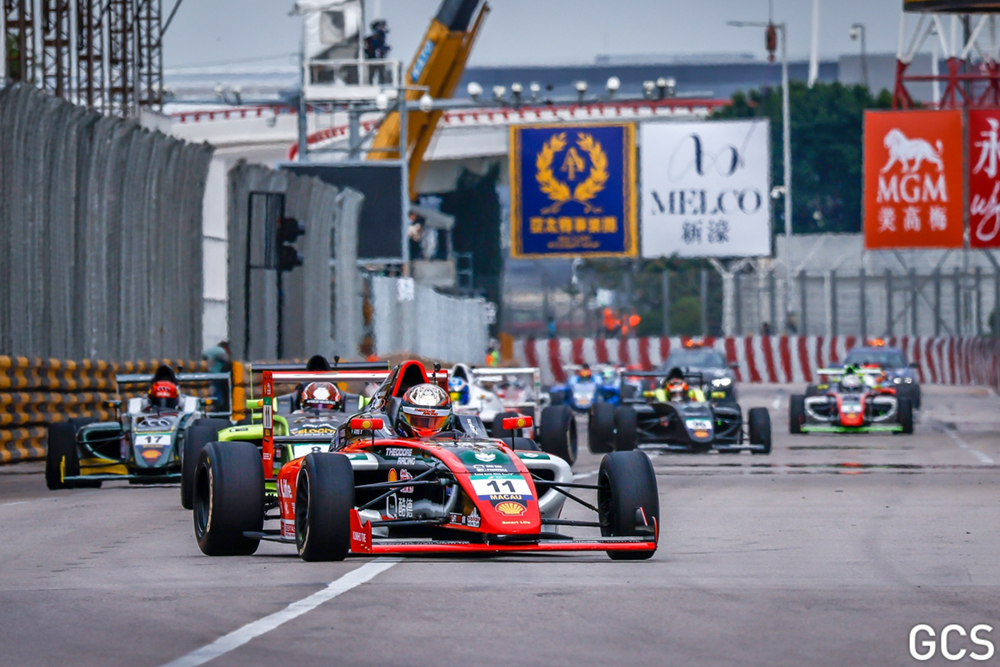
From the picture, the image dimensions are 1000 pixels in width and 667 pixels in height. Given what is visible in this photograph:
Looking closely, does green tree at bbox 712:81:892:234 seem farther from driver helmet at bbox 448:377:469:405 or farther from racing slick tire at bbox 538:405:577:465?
racing slick tire at bbox 538:405:577:465

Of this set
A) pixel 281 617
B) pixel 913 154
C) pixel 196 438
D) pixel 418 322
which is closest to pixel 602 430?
pixel 196 438

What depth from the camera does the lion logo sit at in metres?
50.0

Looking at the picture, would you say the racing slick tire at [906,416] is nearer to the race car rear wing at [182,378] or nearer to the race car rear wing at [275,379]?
the race car rear wing at [182,378]

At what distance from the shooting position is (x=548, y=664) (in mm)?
6926

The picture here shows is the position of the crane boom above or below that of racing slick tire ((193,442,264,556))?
above

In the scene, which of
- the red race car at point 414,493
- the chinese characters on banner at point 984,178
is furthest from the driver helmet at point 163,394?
the chinese characters on banner at point 984,178

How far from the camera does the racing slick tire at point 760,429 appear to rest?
948 inches

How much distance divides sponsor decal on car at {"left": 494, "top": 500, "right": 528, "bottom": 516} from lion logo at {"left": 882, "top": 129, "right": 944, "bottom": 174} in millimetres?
41300

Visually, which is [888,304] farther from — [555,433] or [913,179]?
[555,433]

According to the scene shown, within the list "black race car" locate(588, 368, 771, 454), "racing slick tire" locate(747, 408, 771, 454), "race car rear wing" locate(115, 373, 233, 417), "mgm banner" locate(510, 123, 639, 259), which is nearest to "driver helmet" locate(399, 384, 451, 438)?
"race car rear wing" locate(115, 373, 233, 417)

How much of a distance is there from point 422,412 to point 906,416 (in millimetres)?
19346

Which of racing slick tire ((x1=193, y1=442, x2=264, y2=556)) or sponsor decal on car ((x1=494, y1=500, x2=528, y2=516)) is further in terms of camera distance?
racing slick tire ((x1=193, y1=442, x2=264, y2=556))

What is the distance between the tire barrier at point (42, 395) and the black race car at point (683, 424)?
20.4 feet

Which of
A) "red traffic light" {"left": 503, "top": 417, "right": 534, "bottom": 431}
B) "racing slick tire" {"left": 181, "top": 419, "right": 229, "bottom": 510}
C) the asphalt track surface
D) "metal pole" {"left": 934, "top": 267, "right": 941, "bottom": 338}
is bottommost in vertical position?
the asphalt track surface
